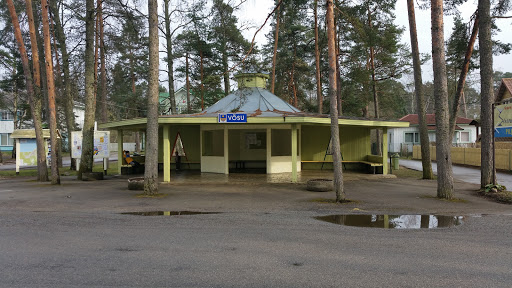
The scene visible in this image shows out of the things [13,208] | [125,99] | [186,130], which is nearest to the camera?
[13,208]

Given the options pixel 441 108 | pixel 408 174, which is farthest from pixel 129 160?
pixel 441 108

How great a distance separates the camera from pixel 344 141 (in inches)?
706

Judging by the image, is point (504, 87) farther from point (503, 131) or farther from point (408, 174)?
point (503, 131)

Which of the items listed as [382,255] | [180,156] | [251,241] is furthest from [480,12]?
[180,156]

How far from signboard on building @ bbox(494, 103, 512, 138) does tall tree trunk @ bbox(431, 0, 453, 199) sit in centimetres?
221

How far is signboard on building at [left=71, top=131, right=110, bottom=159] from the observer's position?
631 inches

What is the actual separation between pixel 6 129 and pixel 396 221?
47.3 metres

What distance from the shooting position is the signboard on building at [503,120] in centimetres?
1048

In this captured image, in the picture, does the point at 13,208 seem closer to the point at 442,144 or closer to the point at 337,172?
the point at 337,172

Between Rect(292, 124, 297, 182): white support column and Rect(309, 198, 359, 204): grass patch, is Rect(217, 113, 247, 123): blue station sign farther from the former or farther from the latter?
Rect(309, 198, 359, 204): grass patch

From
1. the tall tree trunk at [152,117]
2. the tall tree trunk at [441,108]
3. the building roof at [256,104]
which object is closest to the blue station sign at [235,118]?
the tall tree trunk at [152,117]

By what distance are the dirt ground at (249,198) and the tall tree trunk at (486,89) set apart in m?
0.82

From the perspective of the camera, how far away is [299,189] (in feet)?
38.3

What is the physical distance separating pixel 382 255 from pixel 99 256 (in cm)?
386
